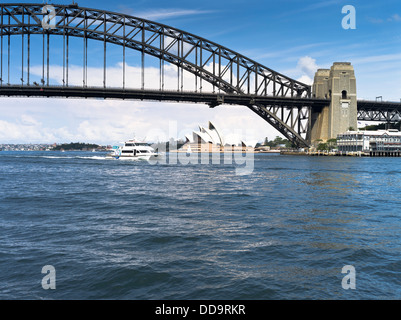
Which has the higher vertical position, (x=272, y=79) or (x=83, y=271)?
(x=272, y=79)

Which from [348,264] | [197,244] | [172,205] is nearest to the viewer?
[348,264]

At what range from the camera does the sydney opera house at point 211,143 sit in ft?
529

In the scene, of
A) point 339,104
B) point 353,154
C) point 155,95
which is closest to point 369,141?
point 353,154

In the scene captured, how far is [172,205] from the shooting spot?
59.4ft

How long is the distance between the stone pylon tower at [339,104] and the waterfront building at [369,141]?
309 cm

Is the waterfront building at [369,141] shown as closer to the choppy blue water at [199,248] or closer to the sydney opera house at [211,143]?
the sydney opera house at [211,143]

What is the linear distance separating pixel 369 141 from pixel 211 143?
7501 cm

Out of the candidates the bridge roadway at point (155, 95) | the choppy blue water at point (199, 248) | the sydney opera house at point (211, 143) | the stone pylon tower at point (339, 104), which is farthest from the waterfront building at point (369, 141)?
the choppy blue water at point (199, 248)

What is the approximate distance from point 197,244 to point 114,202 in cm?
916

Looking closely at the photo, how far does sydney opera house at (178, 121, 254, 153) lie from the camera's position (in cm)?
16125

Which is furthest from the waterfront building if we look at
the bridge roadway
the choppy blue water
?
Result: the choppy blue water
